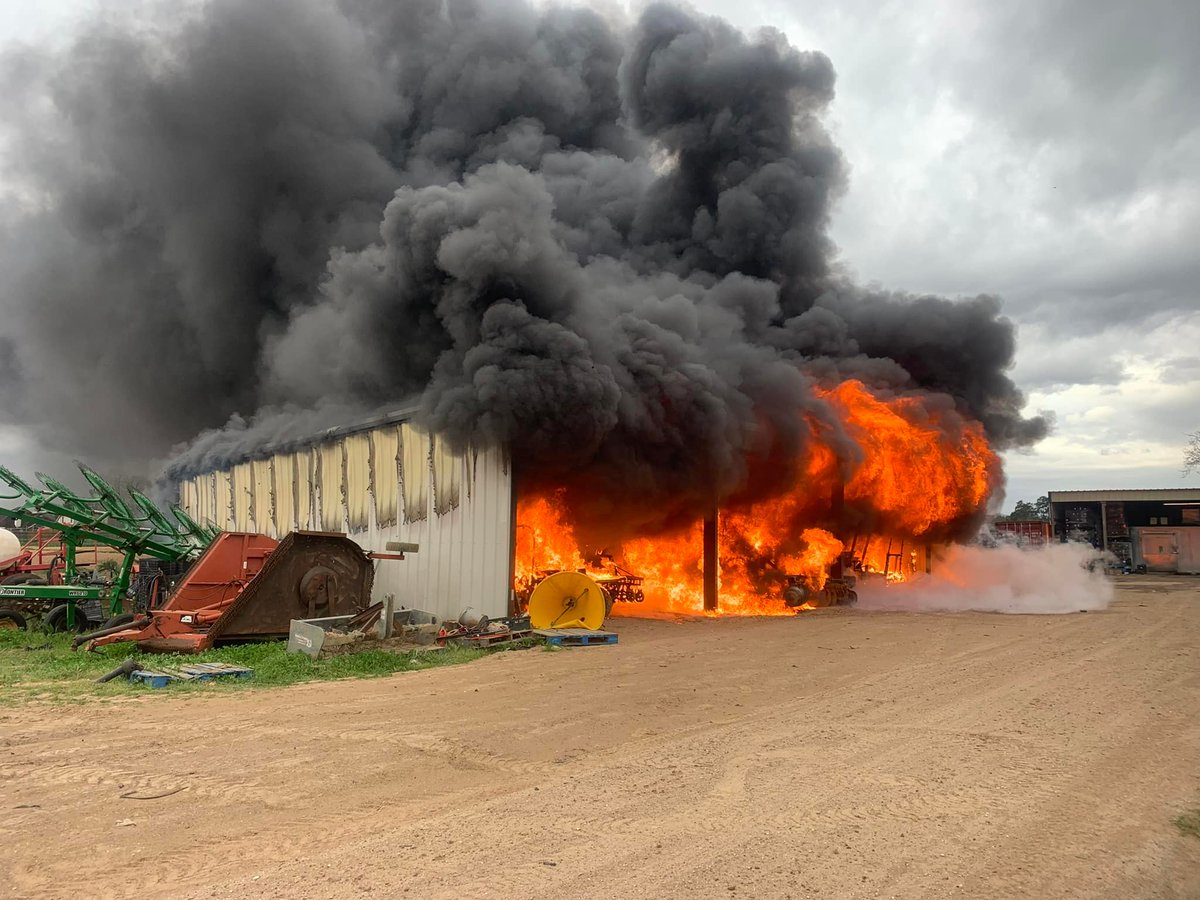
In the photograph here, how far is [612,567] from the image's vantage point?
20.7 meters

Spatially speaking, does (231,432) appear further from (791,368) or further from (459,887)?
(459,887)

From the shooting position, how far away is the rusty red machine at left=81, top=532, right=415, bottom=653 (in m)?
12.4

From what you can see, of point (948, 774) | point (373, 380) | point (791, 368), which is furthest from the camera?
point (791, 368)

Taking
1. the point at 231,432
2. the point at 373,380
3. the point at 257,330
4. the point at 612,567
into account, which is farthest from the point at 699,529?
the point at 257,330

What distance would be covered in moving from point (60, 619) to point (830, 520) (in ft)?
64.9

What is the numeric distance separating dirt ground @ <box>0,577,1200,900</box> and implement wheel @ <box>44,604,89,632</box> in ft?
23.5

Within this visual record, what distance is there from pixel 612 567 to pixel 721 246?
532 inches

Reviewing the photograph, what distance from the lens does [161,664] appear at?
434 inches

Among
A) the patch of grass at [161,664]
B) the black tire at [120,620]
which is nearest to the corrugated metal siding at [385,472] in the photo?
Result: the black tire at [120,620]

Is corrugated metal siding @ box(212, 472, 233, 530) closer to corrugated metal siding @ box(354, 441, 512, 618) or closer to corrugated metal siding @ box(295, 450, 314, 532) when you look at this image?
corrugated metal siding @ box(295, 450, 314, 532)

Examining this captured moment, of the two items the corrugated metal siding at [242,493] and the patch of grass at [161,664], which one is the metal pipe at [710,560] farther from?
the corrugated metal siding at [242,493]

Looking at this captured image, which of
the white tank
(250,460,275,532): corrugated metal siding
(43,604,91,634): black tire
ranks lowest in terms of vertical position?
(43,604,91,634): black tire

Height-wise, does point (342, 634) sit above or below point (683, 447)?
below

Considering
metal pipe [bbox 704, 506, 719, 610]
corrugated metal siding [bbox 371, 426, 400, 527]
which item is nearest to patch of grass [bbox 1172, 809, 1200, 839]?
corrugated metal siding [bbox 371, 426, 400, 527]
